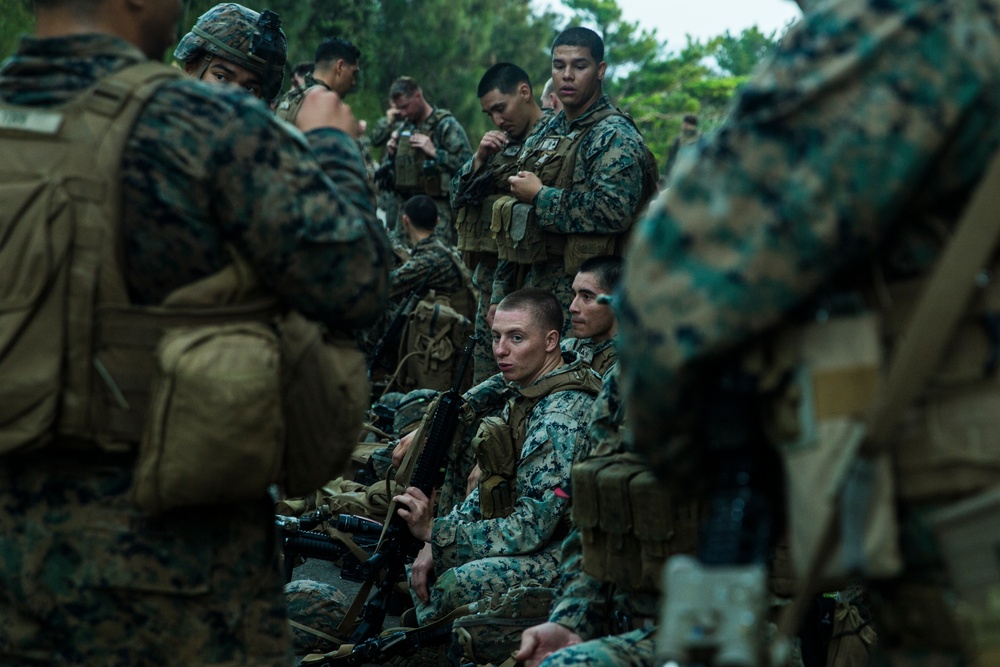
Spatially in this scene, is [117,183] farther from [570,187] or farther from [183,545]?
[570,187]

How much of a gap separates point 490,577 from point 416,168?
23.3ft

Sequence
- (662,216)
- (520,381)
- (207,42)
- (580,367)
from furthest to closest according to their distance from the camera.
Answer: (520,381) → (580,367) → (207,42) → (662,216)

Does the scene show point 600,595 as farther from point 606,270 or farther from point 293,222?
point 606,270

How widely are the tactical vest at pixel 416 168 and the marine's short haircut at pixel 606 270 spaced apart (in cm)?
573

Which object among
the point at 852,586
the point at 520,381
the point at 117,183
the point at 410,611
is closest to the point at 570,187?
the point at 520,381

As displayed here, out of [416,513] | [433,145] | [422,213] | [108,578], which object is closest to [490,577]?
[416,513]

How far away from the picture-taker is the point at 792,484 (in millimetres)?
1944

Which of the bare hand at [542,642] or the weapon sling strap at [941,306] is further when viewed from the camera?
the bare hand at [542,642]

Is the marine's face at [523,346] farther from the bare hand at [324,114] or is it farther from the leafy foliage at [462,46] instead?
the leafy foliage at [462,46]

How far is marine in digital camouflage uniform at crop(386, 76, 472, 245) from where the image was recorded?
A: 1130 centimetres

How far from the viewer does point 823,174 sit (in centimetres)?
190

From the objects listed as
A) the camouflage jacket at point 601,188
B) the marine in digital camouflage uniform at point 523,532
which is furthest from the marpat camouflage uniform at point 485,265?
the marine in digital camouflage uniform at point 523,532

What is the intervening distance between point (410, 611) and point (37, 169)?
330 centimetres

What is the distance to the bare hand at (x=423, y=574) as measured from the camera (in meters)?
5.11
